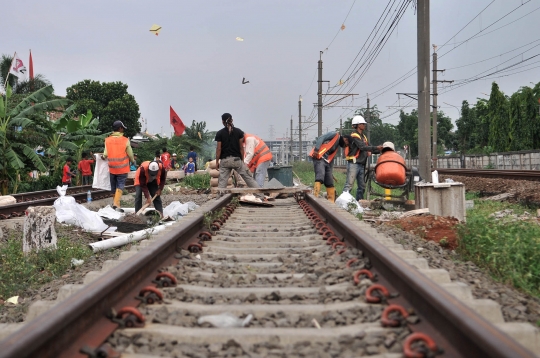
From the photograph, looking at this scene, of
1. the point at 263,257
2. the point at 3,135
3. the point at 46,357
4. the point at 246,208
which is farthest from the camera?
the point at 3,135

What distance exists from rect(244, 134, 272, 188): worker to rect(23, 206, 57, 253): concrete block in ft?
15.3

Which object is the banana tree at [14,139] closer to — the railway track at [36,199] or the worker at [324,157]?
the railway track at [36,199]

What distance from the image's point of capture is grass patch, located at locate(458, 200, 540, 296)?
194 inches

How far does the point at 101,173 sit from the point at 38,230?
4219mm

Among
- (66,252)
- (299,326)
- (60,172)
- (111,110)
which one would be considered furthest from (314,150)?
(111,110)

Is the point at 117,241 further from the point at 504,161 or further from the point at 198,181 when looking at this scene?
the point at 504,161

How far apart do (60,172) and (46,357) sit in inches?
917

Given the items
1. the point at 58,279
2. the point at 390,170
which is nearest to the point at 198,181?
the point at 390,170

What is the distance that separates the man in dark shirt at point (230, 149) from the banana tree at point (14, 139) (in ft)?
32.4

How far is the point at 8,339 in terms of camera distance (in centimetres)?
223

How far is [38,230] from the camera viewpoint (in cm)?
728

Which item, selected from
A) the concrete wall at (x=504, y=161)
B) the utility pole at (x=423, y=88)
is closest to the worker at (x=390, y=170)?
the utility pole at (x=423, y=88)

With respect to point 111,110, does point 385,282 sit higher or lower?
lower

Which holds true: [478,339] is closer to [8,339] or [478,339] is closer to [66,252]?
[8,339]
